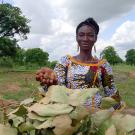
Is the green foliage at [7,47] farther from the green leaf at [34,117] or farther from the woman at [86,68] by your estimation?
the green leaf at [34,117]

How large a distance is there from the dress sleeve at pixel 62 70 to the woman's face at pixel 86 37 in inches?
5.5

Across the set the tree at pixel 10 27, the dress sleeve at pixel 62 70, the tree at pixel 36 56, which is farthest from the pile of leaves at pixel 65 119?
the tree at pixel 36 56

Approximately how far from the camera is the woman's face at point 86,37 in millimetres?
2609

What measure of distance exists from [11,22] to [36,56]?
18.9m

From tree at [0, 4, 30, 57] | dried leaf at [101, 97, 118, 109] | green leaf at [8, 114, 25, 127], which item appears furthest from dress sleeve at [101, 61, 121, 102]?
tree at [0, 4, 30, 57]

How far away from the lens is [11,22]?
99.6ft

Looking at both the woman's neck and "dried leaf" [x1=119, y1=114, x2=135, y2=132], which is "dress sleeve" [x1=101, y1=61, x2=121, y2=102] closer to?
the woman's neck

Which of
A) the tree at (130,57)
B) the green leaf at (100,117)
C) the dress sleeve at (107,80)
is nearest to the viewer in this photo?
the green leaf at (100,117)

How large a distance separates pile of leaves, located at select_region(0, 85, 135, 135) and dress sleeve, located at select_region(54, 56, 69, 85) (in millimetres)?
1161

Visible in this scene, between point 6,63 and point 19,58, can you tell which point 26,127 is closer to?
point 6,63

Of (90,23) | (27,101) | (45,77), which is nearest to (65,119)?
(27,101)

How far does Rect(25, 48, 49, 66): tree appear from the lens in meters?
47.2

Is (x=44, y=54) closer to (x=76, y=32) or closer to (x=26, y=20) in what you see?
(x=26, y=20)

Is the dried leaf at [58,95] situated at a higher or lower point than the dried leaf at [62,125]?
higher
